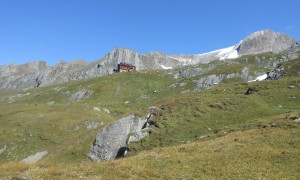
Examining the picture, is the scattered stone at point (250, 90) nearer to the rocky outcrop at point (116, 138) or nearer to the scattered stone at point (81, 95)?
the rocky outcrop at point (116, 138)

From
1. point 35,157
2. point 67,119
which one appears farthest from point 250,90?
point 67,119

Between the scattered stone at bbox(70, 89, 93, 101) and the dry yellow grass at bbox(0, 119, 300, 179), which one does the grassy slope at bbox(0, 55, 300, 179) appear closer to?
the dry yellow grass at bbox(0, 119, 300, 179)

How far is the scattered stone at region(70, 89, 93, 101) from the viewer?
404ft

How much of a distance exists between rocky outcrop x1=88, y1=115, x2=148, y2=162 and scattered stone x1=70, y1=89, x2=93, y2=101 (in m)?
73.6

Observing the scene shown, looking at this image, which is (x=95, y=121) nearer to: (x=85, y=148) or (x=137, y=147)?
(x=85, y=148)

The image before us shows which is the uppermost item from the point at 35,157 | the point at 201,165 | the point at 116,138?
the point at 201,165

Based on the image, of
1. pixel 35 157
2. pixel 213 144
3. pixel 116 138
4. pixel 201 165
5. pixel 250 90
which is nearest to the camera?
pixel 201 165

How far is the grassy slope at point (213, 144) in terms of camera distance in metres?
23.8

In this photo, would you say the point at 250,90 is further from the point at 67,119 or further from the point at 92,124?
the point at 67,119

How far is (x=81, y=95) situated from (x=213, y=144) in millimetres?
98345

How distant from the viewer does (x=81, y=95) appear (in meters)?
124

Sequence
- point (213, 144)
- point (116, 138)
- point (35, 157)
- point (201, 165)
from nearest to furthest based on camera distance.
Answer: point (201, 165)
point (213, 144)
point (116, 138)
point (35, 157)

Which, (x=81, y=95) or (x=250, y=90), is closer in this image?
(x=250, y=90)

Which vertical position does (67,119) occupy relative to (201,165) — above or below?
above
